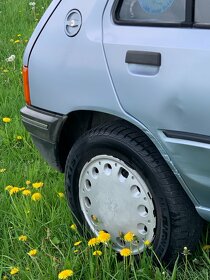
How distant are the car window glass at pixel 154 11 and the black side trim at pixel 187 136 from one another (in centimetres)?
48

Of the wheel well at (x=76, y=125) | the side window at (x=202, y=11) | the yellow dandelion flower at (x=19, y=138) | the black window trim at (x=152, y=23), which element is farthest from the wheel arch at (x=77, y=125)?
the yellow dandelion flower at (x=19, y=138)

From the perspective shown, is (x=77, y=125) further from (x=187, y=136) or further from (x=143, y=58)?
(x=187, y=136)

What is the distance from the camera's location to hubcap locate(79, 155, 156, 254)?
2846mm

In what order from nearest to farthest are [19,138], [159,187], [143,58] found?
[143,58], [159,187], [19,138]

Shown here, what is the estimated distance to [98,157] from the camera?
9.78ft

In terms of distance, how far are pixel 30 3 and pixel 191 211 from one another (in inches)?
256

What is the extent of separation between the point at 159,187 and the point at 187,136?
0.34m

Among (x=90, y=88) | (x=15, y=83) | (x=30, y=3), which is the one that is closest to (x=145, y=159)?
(x=90, y=88)

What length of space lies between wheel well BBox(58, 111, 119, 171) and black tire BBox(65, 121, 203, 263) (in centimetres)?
13

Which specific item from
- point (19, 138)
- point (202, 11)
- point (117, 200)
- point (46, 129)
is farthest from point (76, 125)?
point (19, 138)

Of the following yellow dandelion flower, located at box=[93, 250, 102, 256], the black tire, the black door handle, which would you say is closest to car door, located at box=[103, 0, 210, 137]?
the black door handle

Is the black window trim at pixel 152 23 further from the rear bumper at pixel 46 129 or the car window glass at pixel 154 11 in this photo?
the rear bumper at pixel 46 129

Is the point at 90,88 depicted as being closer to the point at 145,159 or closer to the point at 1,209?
the point at 145,159

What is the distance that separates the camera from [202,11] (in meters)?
2.56
